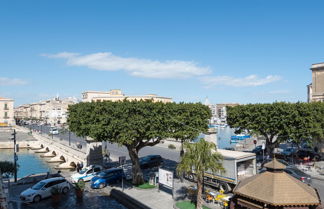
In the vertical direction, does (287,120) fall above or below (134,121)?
below

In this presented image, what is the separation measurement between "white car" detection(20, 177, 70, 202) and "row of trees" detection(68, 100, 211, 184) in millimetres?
4914

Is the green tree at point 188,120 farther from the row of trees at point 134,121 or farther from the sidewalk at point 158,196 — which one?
the sidewalk at point 158,196

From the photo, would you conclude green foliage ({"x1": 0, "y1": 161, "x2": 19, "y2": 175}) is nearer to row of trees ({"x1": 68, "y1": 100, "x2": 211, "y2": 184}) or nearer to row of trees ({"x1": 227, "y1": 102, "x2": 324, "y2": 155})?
row of trees ({"x1": 68, "y1": 100, "x2": 211, "y2": 184})

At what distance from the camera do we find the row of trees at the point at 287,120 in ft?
93.8

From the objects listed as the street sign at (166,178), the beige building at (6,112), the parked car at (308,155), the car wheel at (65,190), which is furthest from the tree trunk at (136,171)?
the beige building at (6,112)

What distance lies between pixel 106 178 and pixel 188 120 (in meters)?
10.4

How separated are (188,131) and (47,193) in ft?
46.5

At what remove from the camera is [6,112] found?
120562 millimetres

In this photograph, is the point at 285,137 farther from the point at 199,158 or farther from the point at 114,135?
the point at 114,135

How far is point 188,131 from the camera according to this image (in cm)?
2456

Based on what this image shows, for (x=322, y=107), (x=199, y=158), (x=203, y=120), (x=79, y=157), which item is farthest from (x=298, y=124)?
(x=79, y=157)

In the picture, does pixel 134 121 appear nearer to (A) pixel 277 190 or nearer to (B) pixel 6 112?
(A) pixel 277 190

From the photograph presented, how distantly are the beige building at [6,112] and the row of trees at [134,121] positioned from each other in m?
116

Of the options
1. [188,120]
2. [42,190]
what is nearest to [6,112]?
[42,190]
